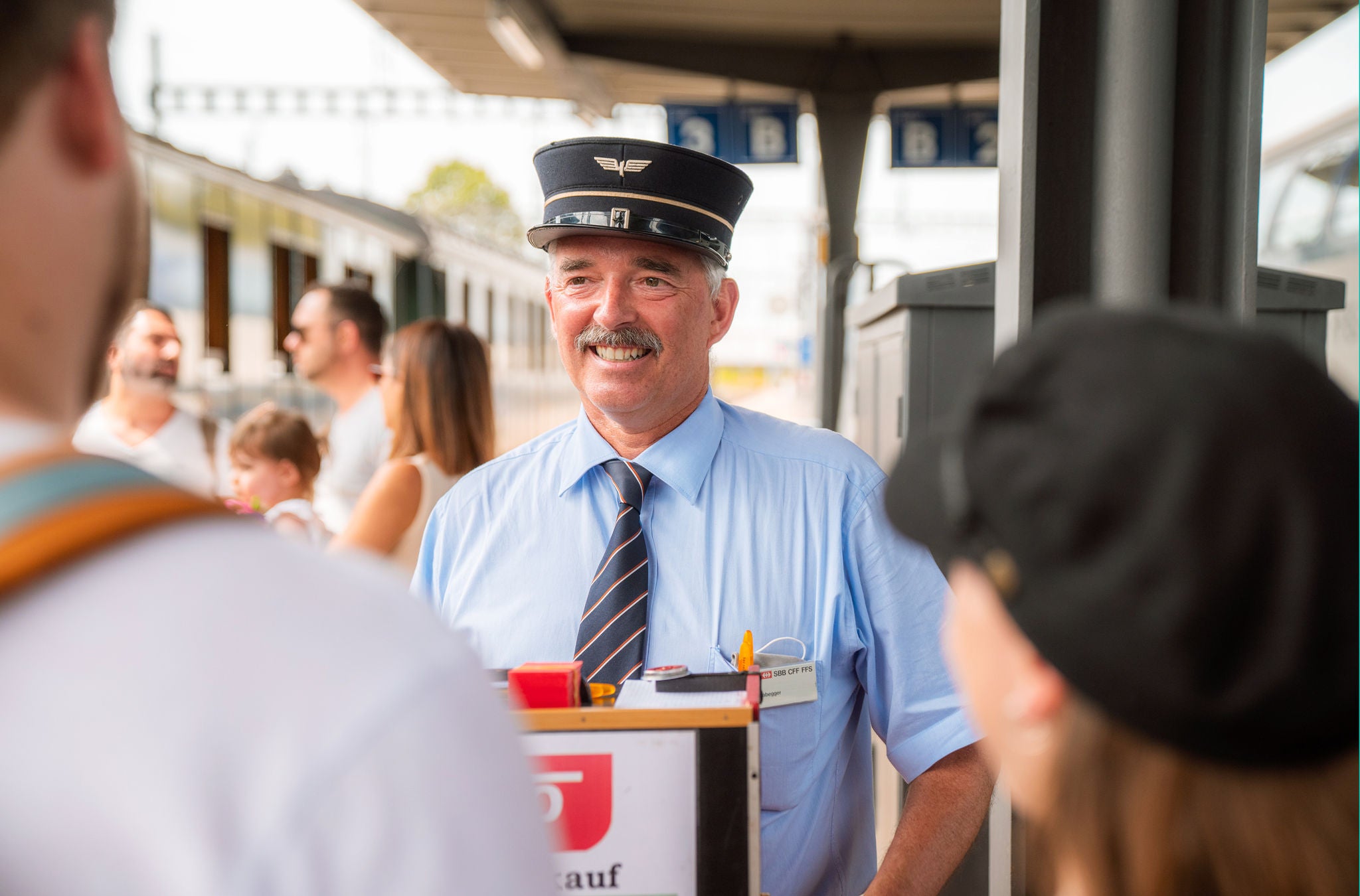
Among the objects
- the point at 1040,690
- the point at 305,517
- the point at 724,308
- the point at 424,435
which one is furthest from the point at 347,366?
the point at 1040,690

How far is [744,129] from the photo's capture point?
9.95 m

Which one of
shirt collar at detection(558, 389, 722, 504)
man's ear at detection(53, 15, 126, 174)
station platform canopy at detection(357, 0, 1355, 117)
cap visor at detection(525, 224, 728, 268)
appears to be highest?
station platform canopy at detection(357, 0, 1355, 117)

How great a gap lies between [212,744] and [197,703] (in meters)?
0.02

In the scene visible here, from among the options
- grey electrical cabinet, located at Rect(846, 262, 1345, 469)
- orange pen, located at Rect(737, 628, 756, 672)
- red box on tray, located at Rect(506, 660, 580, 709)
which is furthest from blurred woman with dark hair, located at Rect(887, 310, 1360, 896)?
grey electrical cabinet, located at Rect(846, 262, 1345, 469)

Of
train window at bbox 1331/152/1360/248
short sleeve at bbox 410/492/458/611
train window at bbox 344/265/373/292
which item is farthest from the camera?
train window at bbox 344/265/373/292

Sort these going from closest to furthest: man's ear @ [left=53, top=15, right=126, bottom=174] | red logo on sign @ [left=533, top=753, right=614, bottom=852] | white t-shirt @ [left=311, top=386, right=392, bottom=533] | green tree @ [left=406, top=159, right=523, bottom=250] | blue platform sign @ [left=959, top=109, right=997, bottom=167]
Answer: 1. man's ear @ [left=53, top=15, right=126, bottom=174]
2. red logo on sign @ [left=533, top=753, right=614, bottom=852]
3. white t-shirt @ [left=311, top=386, right=392, bottom=533]
4. blue platform sign @ [left=959, top=109, right=997, bottom=167]
5. green tree @ [left=406, top=159, right=523, bottom=250]

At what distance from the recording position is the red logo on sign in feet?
4.30

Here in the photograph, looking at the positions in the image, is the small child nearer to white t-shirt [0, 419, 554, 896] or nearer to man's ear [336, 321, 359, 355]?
man's ear [336, 321, 359, 355]

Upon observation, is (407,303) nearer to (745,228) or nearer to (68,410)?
(68,410)

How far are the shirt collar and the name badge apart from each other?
13.8 inches

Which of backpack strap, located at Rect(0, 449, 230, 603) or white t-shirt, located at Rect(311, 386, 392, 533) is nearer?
backpack strap, located at Rect(0, 449, 230, 603)

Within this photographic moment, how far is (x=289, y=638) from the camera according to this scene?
552 millimetres

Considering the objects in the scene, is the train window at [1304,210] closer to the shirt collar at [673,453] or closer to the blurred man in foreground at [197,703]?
the shirt collar at [673,453]

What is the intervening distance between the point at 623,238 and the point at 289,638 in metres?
1.70
